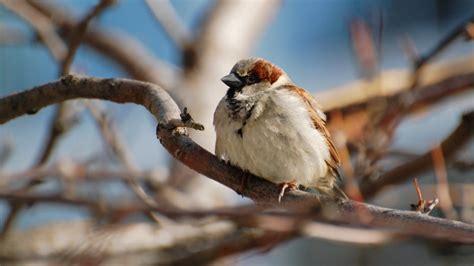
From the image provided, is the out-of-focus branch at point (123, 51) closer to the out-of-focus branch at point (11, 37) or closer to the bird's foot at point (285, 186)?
the out-of-focus branch at point (11, 37)

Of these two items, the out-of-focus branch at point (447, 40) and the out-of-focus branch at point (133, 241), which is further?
the out-of-focus branch at point (133, 241)

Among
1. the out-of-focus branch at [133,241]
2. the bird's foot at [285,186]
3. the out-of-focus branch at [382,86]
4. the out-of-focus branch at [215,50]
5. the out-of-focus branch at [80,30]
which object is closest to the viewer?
the bird's foot at [285,186]

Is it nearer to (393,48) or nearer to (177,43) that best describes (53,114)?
(177,43)

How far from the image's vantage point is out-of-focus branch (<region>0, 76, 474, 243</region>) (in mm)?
1766

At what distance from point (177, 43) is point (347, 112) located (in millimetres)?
1210

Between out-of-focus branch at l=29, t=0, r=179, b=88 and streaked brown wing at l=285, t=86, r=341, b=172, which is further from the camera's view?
out-of-focus branch at l=29, t=0, r=179, b=88

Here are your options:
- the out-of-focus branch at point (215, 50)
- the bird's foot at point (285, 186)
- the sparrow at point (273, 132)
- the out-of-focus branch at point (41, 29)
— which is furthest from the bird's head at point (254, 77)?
the out-of-focus branch at point (215, 50)

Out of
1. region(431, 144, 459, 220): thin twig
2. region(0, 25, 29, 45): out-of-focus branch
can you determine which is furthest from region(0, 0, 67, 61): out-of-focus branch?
region(431, 144, 459, 220): thin twig

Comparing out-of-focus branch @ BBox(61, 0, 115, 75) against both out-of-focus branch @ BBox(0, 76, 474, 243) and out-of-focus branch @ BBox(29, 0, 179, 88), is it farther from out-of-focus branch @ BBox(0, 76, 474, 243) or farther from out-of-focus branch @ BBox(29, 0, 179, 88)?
out-of-focus branch @ BBox(29, 0, 179, 88)

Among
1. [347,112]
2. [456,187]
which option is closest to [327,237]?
[456,187]

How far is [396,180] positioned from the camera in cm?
287

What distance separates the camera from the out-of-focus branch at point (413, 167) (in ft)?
8.46

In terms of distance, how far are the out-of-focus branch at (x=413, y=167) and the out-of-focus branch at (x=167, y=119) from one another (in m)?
0.73

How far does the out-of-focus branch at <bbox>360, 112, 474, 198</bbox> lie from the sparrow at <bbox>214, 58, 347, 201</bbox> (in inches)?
7.7
